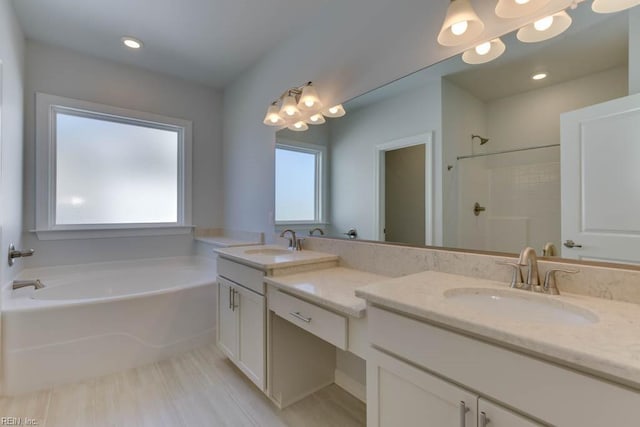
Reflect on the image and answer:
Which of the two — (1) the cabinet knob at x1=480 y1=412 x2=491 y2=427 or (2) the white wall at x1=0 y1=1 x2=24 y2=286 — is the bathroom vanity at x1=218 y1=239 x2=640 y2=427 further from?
(2) the white wall at x1=0 y1=1 x2=24 y2=286

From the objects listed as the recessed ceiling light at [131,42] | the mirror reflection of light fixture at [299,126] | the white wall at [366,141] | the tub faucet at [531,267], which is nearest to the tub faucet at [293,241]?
the white wall at [366,141]

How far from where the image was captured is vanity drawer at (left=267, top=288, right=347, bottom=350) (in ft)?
3.85

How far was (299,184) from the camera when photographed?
7.54 feet

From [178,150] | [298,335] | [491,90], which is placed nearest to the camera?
[491,90]

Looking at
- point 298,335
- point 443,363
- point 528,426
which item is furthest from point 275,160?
point 528,426

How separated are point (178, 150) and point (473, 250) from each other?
3158 mm

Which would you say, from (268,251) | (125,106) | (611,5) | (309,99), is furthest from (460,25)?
(125,106)

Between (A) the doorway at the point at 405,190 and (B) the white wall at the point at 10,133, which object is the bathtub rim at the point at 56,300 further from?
(A) the doorway at the point at 405,190

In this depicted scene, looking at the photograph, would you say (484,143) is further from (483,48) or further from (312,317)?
(312,317)

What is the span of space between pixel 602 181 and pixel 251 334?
179 cm

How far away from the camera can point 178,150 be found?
324cm

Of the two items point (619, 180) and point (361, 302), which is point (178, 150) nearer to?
point (361, 302)

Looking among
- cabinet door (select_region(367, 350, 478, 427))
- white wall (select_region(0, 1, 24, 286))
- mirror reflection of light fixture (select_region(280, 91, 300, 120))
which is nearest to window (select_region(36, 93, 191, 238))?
white wall (select_region(0, 1, 24, 286))

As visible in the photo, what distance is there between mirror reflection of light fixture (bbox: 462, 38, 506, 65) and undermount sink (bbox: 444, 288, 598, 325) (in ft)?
3.24
